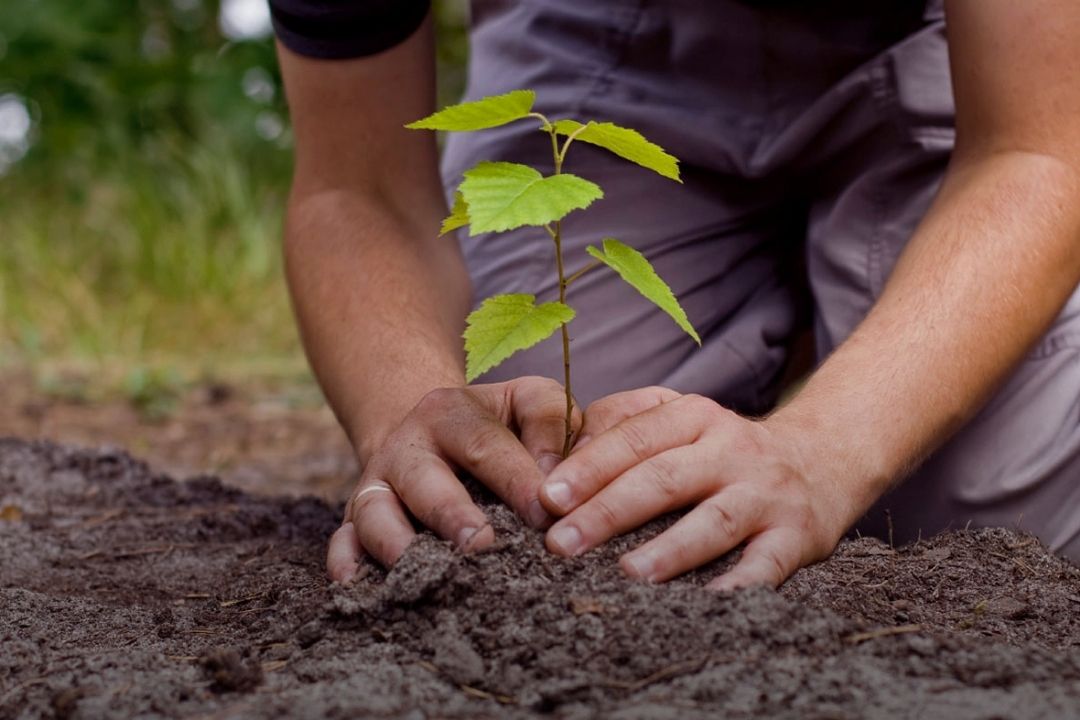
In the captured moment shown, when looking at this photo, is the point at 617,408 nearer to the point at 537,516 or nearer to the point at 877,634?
the point at 537,516

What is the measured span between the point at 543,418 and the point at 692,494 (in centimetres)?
25

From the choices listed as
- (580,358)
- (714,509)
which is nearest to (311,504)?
(580,358)

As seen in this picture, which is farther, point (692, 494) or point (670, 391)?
point (670, 391)

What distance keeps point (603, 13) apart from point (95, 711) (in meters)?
1.83

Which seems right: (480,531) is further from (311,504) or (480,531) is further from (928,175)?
(928,175)

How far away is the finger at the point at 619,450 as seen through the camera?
1372 mm

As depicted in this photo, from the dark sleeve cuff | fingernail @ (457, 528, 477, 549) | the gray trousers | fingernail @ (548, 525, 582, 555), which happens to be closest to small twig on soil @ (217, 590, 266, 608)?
fingernail @ (457, 528, 477, 549)

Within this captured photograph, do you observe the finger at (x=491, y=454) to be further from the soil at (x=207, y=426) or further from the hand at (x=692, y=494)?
the soil at (x=207, y=426)

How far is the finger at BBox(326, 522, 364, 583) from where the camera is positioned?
1505mm

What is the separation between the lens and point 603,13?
250 cm

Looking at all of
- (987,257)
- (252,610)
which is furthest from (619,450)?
(987,257)

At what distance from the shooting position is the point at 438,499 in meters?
1.43

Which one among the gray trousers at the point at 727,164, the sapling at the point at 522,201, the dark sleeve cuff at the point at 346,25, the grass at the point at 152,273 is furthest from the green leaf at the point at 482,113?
the grass at the point at 152,273

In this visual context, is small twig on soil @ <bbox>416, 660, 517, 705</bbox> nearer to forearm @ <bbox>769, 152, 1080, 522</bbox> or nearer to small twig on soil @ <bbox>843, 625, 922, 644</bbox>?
small twig on soil @ <bbox>843, 625, 922, 644</bbox>
